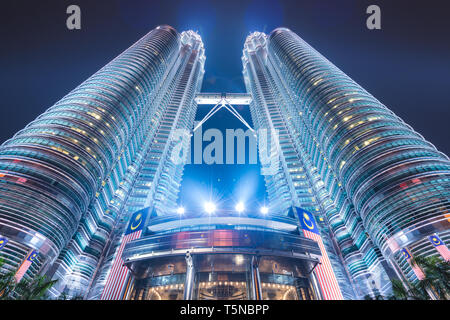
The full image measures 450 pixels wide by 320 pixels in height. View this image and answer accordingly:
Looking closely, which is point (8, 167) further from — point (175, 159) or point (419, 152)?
point (419, 152)

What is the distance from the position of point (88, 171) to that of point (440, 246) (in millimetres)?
76577

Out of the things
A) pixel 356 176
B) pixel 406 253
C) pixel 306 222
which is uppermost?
pixel 356 176

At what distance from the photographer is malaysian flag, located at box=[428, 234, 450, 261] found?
47650mm

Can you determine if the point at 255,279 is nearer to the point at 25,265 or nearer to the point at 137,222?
the point at 137,222

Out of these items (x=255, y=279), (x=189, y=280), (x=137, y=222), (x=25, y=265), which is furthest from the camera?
(x=137, y=222)

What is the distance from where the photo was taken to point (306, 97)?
340 ft

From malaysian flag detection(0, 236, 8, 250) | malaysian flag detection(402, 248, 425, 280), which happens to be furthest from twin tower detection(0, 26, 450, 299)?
malaysian flag detection(402, 248, 425, 280)

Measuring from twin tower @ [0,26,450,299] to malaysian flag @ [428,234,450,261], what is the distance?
0.33 meters

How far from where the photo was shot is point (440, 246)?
1939 inches

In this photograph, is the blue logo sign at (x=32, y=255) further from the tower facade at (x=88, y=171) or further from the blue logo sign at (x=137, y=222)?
the blue logo sign at (x=137, y=222)

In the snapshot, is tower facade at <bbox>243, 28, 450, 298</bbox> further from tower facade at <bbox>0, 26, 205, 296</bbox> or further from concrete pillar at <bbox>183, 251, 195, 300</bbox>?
tower facade at <bbox>0, 26, 205, 296</bbox>

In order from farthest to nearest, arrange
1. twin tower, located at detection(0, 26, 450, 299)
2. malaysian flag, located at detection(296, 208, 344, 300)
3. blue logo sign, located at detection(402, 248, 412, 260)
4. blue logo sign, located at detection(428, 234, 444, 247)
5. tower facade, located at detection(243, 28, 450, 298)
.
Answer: tower facade, located at detection(243, 28, 450, 298), blue logo sign, located at detection(402, 248, 412, 260), blue logo sign, located at detection(428, 234, 444, 247), twin tower, located at detection(0, 26, 450, 299), malaysian flag, located at detection(296, 208, 344, 300)

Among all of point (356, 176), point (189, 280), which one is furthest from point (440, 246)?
point (189, 280)
